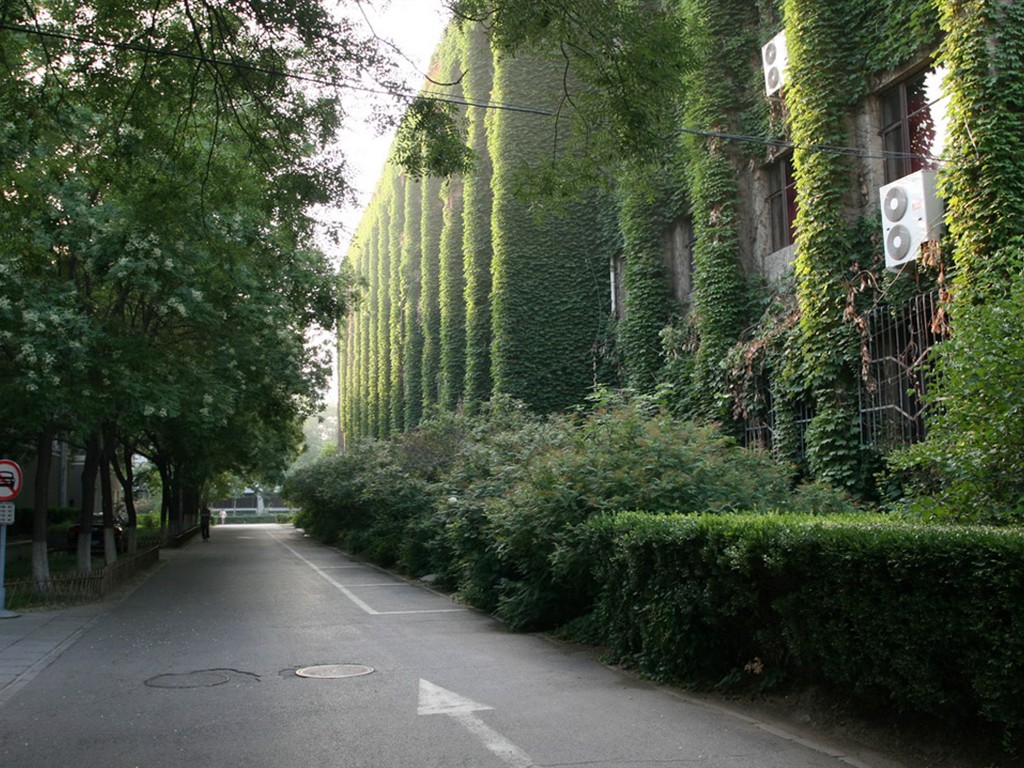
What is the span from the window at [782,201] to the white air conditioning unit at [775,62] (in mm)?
1786

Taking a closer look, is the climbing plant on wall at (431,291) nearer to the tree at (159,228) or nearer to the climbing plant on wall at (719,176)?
the tree at (159,228)

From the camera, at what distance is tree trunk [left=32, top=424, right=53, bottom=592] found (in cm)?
1814

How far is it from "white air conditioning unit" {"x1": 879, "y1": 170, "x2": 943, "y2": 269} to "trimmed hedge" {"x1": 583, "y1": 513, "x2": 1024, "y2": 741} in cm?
669

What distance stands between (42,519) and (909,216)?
17.4 m

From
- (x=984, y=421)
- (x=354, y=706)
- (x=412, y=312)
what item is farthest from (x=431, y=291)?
(x=984, y=421)

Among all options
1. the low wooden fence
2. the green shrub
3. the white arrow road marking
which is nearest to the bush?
the green shrub

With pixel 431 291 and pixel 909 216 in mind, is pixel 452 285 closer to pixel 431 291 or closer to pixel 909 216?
pixel 431 291

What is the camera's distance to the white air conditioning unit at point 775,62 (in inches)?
686

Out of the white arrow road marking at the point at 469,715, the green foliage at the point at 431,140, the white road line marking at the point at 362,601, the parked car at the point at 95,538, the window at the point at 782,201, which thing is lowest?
the white road line marking at the point at 362,601

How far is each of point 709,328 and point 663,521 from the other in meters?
11.2

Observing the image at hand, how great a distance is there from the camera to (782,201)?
756 inches

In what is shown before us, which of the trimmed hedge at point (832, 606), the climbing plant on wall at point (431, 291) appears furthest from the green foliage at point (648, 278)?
the climbing plant on wall at point (431, 291)

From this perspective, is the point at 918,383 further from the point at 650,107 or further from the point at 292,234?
the point at 292,234

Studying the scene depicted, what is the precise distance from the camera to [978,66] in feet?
42.9
